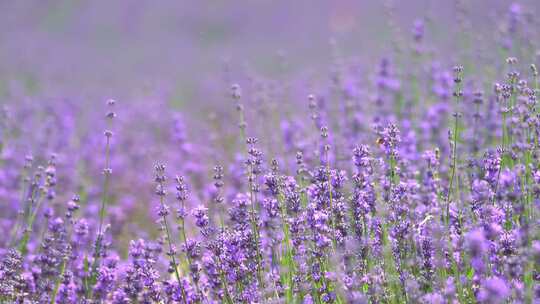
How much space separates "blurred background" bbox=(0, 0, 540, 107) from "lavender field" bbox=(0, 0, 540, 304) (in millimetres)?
198

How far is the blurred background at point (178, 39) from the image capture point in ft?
38.9

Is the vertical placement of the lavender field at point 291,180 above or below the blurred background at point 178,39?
below

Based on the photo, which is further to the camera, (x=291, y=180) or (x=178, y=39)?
(x=178, y=39)

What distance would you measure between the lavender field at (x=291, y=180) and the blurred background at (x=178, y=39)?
0.65 feet

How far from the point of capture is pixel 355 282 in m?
2.59

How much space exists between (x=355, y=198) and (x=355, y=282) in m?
0.41

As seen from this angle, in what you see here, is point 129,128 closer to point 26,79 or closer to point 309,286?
point 26,79

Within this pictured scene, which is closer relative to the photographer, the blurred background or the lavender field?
the lavender field

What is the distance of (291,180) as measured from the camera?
9.72 feet

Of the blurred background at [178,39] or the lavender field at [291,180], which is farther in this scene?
the blurred background at [178,39]

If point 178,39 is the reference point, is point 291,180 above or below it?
below

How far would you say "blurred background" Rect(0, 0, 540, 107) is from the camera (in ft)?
38.9

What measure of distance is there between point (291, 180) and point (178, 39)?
16.3 meters

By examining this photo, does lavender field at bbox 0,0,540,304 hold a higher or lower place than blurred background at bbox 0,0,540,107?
lower
